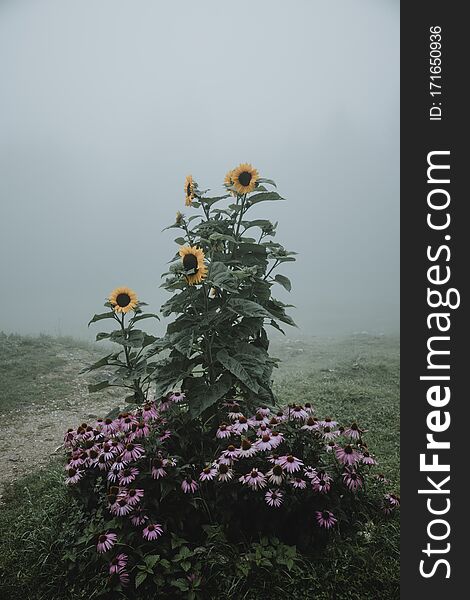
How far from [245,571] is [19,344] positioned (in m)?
3.94

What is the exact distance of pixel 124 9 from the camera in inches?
202

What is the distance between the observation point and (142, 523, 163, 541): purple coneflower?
116cm

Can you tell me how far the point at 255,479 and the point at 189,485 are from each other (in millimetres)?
178

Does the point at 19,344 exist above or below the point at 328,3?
below

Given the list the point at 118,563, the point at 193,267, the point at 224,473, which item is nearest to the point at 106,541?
the point at 118,563

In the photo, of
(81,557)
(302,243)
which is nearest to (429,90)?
(81,557)

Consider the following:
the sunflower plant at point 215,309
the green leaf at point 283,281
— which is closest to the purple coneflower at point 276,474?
the sunflower plant at point 215,309

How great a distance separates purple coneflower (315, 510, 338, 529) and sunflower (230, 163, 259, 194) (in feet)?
3.30

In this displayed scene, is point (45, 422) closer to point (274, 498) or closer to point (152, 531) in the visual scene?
point (152, 531)

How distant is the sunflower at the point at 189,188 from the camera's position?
5.46 ft

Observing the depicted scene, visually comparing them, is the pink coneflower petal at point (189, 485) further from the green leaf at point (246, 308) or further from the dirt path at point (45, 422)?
the dirt path at point (45, 422)

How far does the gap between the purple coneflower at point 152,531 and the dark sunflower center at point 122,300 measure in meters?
0.75

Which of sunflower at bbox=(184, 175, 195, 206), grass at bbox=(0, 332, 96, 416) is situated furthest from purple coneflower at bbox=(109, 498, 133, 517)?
grass at bbox=(0, 332, 96, 416)

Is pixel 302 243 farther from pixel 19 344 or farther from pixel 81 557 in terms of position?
pixel 81 557
